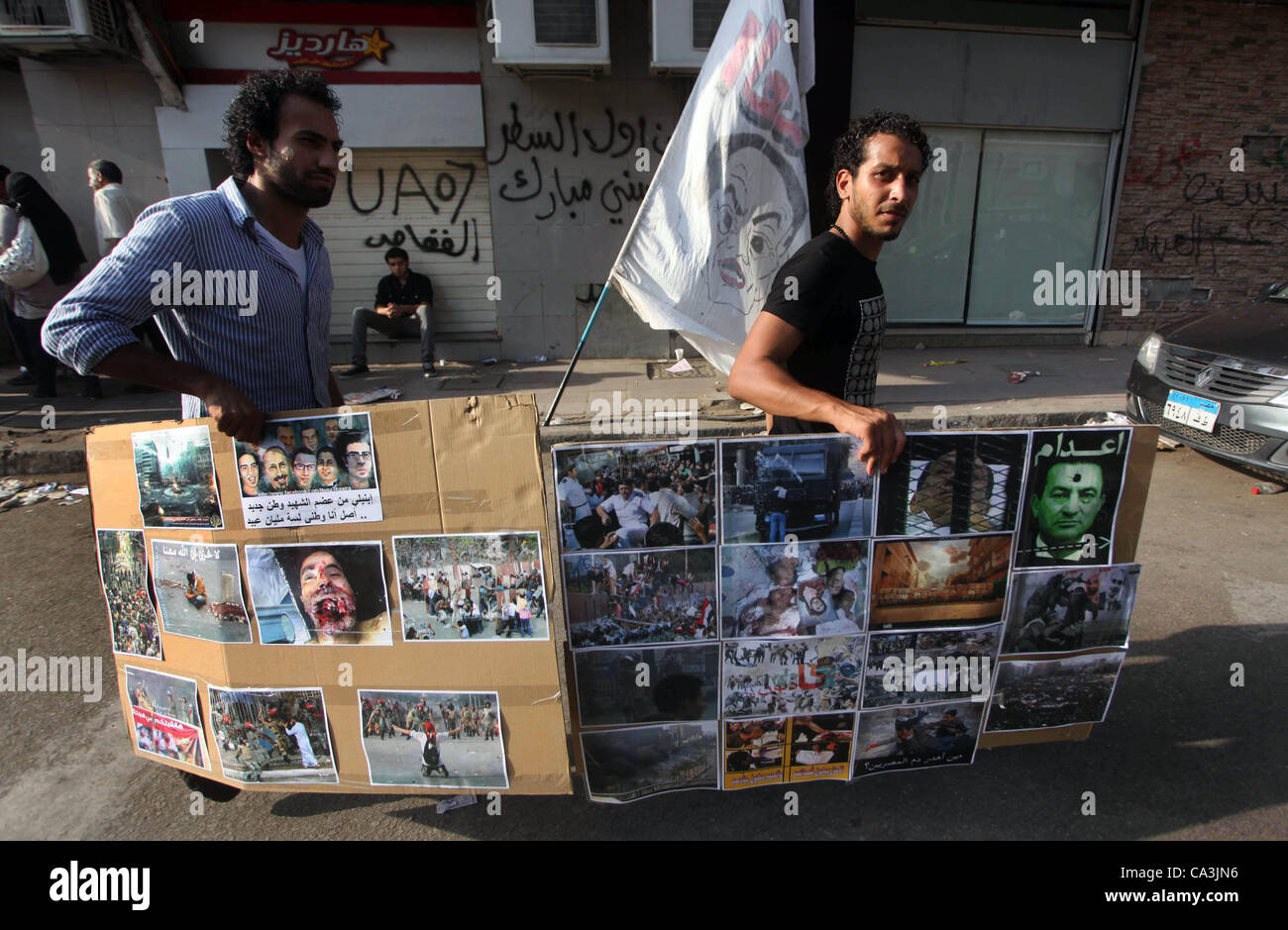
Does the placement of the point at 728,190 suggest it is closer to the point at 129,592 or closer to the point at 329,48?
the point at 129,592

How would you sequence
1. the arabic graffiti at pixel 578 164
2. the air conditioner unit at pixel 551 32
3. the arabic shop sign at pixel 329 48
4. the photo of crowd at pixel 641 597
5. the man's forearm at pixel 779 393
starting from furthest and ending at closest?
1. the arabic graffiti at pixel 578 164
2. the arabic shop sign at pixel 329 48
3. the air conditioner unit at pixel 551 32
4. the photo of crowd at pixel 641 597
5. the man's forearm at pixel 779 393

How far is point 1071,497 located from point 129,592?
2.76m

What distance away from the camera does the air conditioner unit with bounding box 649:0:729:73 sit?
768 centimetres

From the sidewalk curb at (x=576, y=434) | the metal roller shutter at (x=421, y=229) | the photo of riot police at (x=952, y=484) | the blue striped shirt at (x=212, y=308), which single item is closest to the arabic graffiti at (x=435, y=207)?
the metal roller shutter at (x=421, y=229)

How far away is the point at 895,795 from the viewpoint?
7.95 ft

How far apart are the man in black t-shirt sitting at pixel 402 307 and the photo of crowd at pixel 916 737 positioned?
7.21m

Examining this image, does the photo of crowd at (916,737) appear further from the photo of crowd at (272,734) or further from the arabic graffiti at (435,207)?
the arabic graffiti at (435,207)

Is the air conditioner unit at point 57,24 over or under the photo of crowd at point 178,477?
over

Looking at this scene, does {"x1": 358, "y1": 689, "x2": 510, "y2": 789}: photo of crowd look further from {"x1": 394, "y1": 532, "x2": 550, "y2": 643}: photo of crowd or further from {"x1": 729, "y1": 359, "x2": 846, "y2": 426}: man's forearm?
{"x1": 729, "y1": 359, "x2": 846, "y2": 426}: man's forearm

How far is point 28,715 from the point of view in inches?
116

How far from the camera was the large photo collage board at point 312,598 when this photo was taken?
1.89 m

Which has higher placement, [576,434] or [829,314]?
[829,314]

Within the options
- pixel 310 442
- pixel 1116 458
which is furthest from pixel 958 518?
pixel 310 442

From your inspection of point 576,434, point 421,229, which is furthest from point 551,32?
point 576,434
